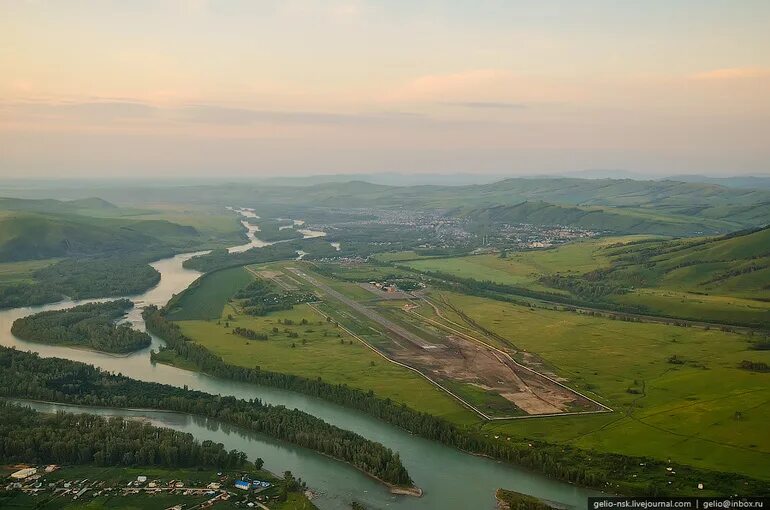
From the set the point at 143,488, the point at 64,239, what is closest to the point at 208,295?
the point at 143,488

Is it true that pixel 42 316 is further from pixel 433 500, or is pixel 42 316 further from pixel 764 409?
pixel 764 409

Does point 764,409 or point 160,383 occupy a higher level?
point 764,409

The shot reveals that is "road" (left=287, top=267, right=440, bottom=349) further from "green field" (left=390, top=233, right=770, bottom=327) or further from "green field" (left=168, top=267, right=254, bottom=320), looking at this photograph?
"green field" (left=390, top=233, right=770, bottom=327)

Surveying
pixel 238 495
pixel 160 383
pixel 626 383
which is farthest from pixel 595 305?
pixel 238 495

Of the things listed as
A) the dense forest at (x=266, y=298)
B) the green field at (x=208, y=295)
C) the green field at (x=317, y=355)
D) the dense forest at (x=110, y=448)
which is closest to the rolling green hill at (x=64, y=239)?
the green field at (x=208, y=295)

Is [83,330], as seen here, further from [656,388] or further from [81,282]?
[656,388]

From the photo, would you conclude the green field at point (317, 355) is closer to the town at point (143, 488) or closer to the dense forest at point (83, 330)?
the dense forest at point (83, 330)

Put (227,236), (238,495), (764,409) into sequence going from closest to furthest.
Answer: (238,495)
(764,409)
(227,236)

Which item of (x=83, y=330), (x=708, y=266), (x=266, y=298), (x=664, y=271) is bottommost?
(x=83, y=330)
